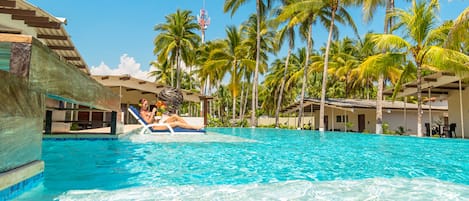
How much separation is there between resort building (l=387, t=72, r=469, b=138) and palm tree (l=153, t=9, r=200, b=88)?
1817cm

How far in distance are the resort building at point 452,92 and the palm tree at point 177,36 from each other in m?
18.2

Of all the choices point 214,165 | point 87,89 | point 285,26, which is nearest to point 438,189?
point 214,165

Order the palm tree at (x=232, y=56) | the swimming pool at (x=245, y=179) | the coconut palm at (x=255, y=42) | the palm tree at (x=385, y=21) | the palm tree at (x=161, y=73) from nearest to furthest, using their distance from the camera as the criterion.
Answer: the swimming pool at (x=245, y=179) → the palm tree at (x=385, y=21) → the palm tree at (x=232, y=56) → the coconut palm at (x=255, y=42) → the palm tree at (x=161, y=73)

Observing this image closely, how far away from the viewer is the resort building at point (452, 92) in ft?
48.0

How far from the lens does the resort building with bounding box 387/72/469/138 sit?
1464 cm

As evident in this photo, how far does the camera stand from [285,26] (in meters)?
25.2

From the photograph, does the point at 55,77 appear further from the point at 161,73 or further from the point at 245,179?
the point at 161,73

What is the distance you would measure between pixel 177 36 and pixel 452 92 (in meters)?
21.6

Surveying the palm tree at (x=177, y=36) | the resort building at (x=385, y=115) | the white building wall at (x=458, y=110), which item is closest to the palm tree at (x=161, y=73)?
the palm tree at (x=177, y=36)

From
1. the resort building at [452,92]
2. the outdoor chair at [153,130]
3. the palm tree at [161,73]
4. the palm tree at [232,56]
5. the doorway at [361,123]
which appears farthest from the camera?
the palm tree at [161,73]

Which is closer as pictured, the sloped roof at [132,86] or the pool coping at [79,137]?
the pool coping at [79,137]

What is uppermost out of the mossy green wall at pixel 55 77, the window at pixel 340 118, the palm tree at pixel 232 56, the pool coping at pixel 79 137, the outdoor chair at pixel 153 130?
the palm tree at pixel 232 56

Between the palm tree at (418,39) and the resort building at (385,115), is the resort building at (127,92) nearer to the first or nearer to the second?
the resort building at (385,115)

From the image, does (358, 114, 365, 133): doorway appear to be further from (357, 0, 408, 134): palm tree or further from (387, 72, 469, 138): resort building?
(357, 0, 408, 134): palm tree
